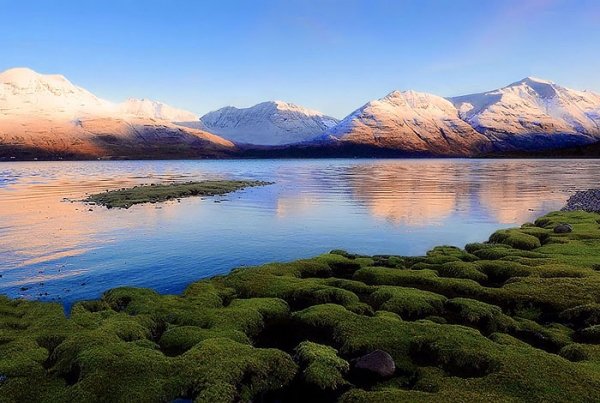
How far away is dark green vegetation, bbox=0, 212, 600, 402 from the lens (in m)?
12.7

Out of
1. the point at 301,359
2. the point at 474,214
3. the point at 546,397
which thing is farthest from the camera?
the point at 474,214

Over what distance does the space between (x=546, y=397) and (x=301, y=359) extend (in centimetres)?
731

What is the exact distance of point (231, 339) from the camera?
15.8 metres

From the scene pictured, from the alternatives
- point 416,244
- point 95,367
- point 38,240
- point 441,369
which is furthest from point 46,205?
point 441,369

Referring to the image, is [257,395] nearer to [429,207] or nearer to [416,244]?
[416,244]

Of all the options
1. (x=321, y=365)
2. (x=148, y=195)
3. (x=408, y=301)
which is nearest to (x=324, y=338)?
(x=321, y=365)

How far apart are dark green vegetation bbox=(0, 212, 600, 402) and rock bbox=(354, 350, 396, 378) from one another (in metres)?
0.25

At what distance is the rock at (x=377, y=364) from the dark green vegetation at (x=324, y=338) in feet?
0.81

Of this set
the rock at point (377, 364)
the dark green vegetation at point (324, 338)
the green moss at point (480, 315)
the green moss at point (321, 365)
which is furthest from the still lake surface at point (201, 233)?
the green moss at point (480, 315)

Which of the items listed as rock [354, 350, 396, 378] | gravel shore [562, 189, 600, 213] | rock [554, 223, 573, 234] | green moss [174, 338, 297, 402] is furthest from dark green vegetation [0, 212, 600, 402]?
gravel shore [562, 189, 600, 213]

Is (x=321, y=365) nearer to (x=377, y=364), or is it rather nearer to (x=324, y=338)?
(x=377, y=364)

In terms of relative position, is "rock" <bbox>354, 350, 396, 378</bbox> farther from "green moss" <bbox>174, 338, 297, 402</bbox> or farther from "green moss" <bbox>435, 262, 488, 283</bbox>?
"green moss" <bbox>435, 262, 488, 283</bbox>

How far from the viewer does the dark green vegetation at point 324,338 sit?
12.7 meters

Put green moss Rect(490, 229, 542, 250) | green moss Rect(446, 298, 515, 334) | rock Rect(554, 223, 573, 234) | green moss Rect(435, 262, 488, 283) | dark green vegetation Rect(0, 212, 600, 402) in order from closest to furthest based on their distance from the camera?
dark green vegetation Rect(0, 212, 600, 402), green moss Rect(446, 298, 515, 334), green moss Rect(435, 262, 488, 283), green moss Rect(490, 229, 542, 250), rock Rect(554, 223, 573, 234)
